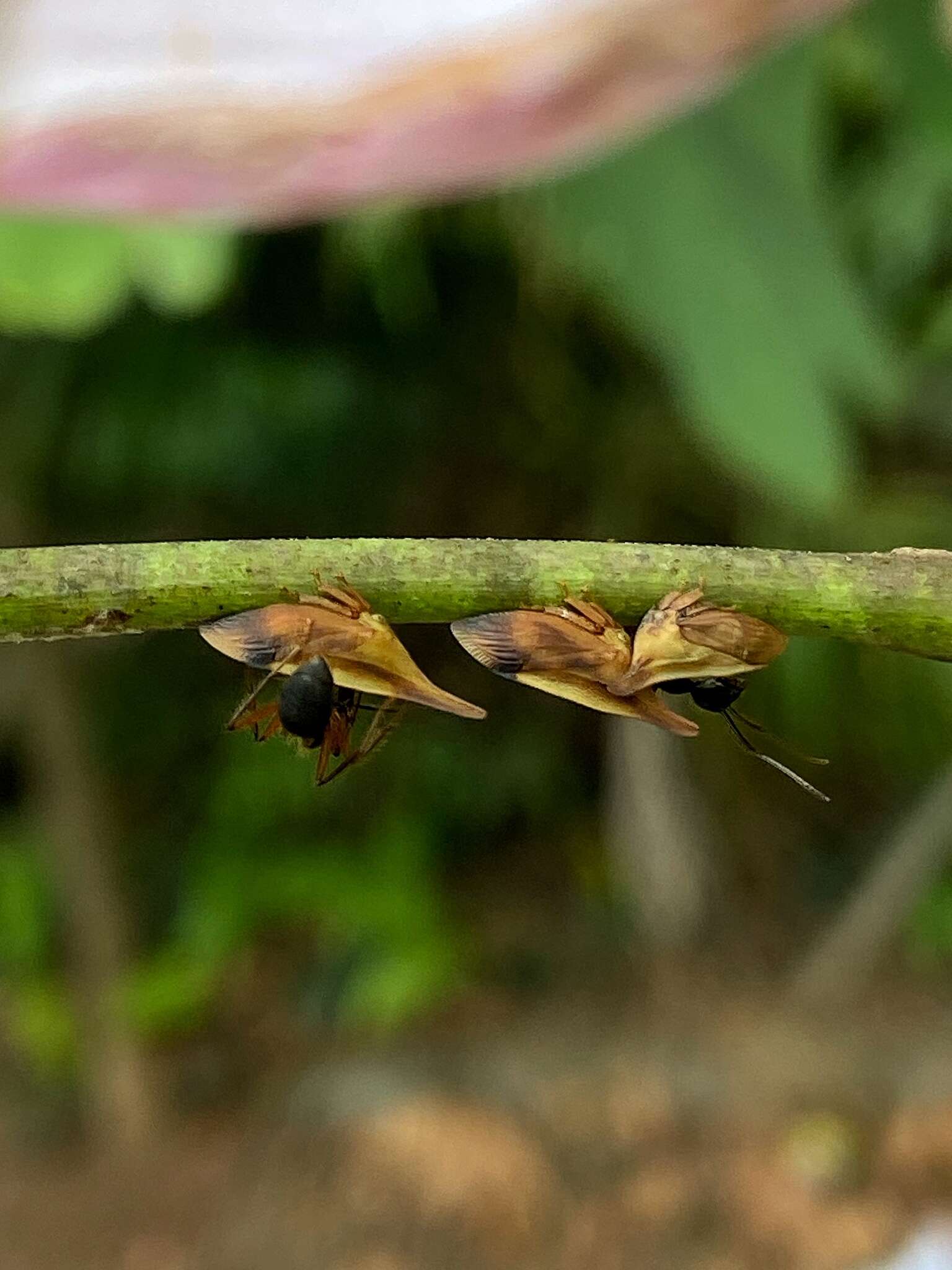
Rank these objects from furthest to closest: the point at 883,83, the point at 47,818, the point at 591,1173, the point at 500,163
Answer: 1. the point at 47,818
2. the point at 591,1173
3. the point at 883,83
4. the point at 500,163

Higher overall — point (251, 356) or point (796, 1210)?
point (251, 356)

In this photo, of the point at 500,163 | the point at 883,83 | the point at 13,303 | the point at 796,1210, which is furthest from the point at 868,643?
the point at 796,1210

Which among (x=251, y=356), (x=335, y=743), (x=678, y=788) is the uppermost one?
(x=251, y=356)

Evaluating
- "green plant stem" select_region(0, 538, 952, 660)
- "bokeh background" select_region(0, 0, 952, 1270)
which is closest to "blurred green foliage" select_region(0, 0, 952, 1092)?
"bokeh background" select_region(0, 0, 952, 1270)

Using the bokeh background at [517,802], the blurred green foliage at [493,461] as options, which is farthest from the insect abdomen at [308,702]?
the bokeh background at [517,802]

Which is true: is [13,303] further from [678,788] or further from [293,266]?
[678,788]

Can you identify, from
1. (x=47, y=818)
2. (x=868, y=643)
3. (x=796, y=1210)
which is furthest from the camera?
(x=47, y=818)
